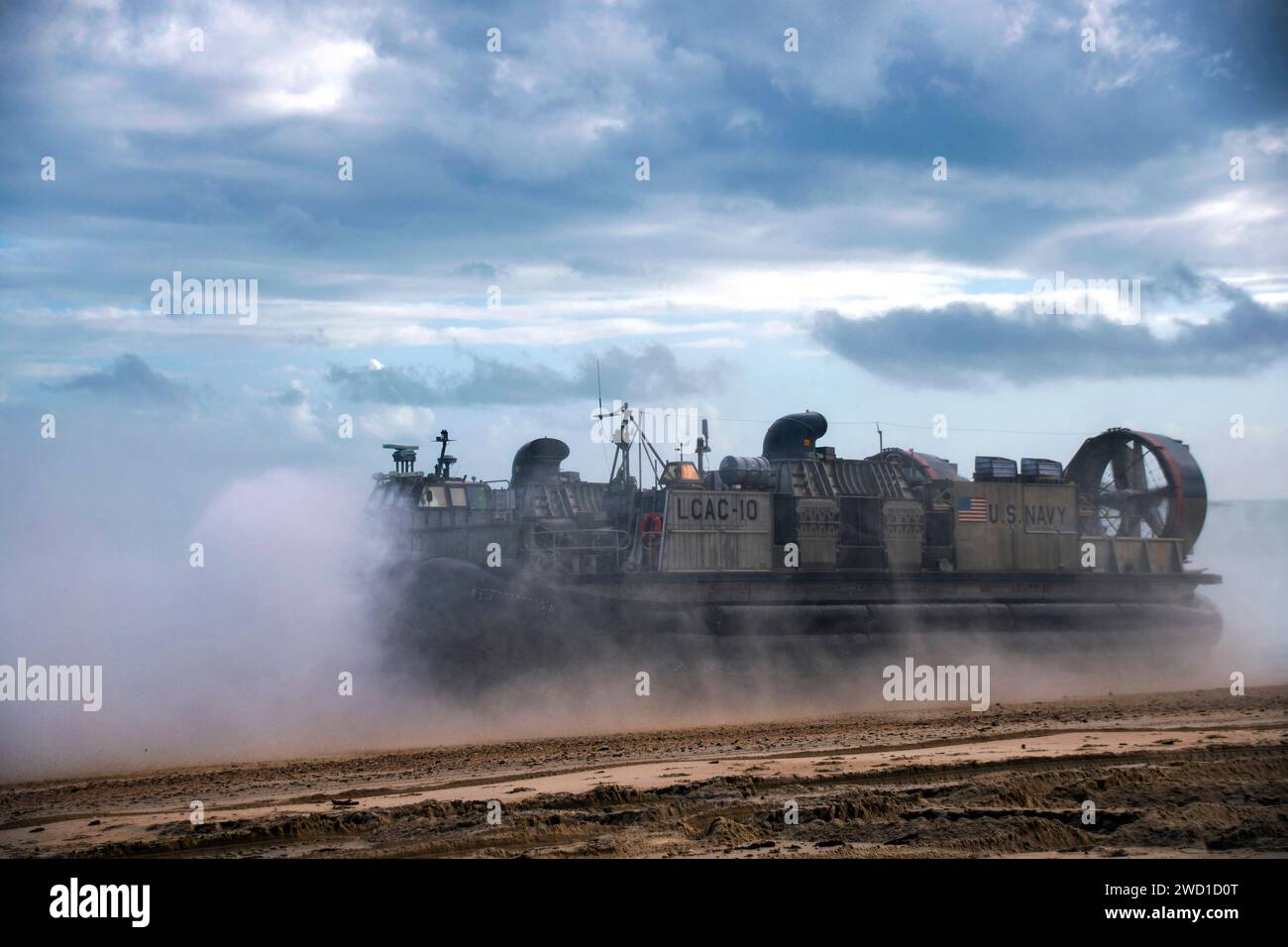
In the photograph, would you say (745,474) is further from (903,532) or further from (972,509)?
(972,509)

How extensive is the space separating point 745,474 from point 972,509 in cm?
408

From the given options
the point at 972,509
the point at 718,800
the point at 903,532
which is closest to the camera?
the point at 718,800

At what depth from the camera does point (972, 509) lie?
18797 millimetres

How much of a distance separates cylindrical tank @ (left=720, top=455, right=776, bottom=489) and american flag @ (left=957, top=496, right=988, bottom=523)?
3398 mm

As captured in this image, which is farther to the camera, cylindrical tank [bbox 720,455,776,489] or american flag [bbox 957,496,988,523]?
american flag [bbox 957,496,988,523]

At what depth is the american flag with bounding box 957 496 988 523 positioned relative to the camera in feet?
61.3

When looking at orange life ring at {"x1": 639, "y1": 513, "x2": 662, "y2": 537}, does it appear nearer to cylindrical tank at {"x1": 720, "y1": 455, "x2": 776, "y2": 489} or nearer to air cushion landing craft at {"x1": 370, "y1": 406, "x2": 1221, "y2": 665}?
air cushion landing craft at {"x1": 370, "y1": 406, "x2": 1221, "y2": 665}
